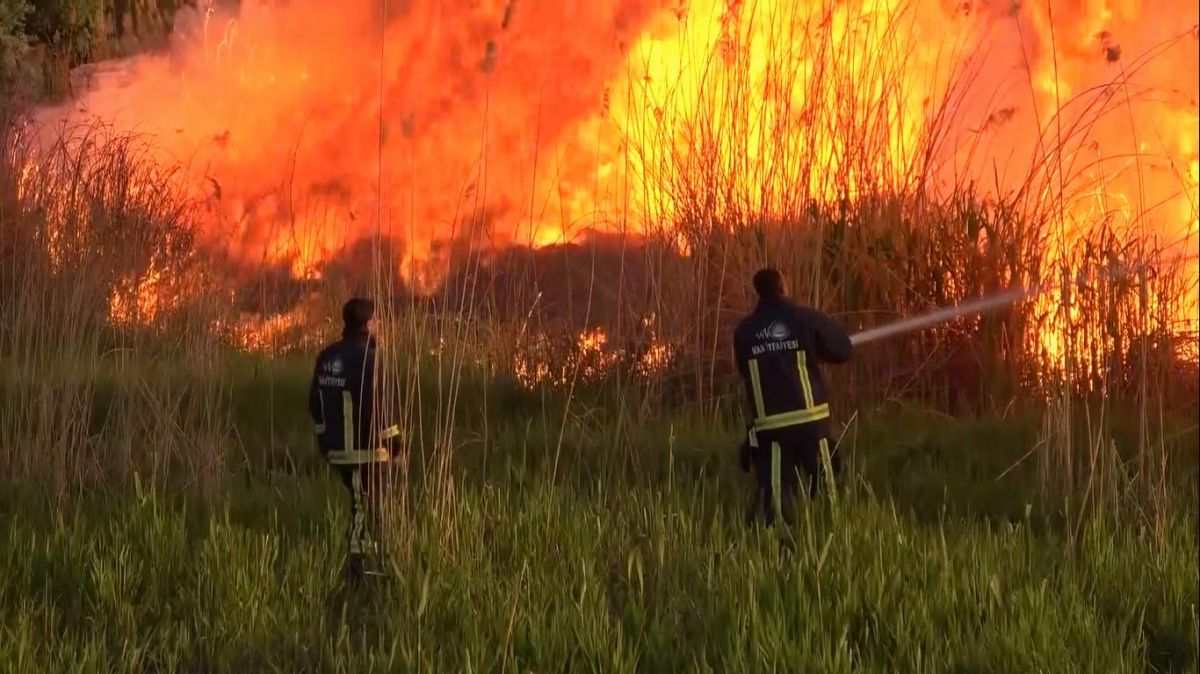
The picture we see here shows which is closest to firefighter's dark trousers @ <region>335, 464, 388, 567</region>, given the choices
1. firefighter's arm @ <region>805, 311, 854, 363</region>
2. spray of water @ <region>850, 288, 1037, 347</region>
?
firefighter's arm @ <region>805, 311, 854, 363</region>

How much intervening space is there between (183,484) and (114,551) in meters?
0.97

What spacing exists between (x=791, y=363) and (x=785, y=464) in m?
0.34

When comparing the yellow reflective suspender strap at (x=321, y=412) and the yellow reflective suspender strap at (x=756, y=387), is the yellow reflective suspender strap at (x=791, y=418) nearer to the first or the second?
the yellow reflective suspender strap at (x=756, y=387)

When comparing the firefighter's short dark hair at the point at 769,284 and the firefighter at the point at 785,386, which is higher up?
the firefighter's short dark hair at the point at 769,284

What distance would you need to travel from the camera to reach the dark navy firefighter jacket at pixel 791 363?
3963 millimetres

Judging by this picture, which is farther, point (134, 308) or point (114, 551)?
point (134, 308)

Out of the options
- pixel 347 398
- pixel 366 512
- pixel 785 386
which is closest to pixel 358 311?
pixel 347 398

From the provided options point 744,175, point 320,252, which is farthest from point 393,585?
point 320,252

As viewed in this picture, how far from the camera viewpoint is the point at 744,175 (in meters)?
5.79

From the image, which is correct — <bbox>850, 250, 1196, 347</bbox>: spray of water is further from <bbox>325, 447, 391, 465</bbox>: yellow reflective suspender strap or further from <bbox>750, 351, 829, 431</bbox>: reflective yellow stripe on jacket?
<bbox>325, 447, 391, 465</bbox>: yellow reflective suspender strap

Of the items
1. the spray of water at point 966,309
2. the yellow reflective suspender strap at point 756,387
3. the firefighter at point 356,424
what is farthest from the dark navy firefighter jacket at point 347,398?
the spray of water at point 966,309

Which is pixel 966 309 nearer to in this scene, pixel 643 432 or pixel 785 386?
pixel 643 432

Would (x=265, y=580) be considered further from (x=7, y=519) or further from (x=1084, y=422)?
(x=1084, y=422)

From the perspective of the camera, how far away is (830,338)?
396cm
